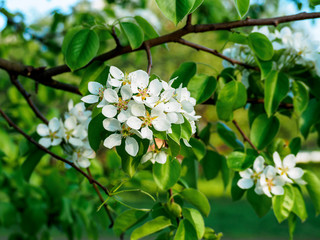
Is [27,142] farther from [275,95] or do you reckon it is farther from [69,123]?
[275,95]

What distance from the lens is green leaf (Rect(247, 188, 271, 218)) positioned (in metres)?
1.01

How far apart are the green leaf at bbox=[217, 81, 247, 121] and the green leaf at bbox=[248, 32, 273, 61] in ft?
0.31

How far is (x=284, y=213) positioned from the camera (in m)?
0.96

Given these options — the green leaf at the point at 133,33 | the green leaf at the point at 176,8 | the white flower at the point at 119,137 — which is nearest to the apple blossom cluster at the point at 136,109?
the white flower at the point at 119,137

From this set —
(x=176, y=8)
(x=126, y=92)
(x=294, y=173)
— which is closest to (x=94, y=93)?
(x=126, y=92)

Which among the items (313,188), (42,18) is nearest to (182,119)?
(313,188)

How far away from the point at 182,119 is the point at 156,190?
0.32 metres

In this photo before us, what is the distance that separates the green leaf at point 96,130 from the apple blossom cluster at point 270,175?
43 centimetres

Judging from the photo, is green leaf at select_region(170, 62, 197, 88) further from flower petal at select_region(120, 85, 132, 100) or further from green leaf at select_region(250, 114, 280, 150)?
flower petal at select_region(120, 85, 132, 100)

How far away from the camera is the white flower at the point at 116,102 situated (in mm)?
673

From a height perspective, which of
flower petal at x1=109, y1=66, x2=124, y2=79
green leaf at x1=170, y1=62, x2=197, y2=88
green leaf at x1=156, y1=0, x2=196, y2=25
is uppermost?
green leaf at x1=156, y1=0, x2=196, y2=25

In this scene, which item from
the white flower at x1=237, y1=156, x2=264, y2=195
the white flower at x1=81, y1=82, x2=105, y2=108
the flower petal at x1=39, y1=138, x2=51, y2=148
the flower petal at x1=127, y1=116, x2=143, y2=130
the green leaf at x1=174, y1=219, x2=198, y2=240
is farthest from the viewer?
the flower petal at x1=39, y1=138, x2=51, y2=148

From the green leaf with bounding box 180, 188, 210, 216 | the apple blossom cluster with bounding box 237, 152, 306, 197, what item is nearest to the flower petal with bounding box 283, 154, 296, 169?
the apple blossom cluster with bounding box 237, 152, 306, 197

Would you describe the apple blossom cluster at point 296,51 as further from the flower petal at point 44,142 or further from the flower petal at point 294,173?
the flower petal at point 44,142
